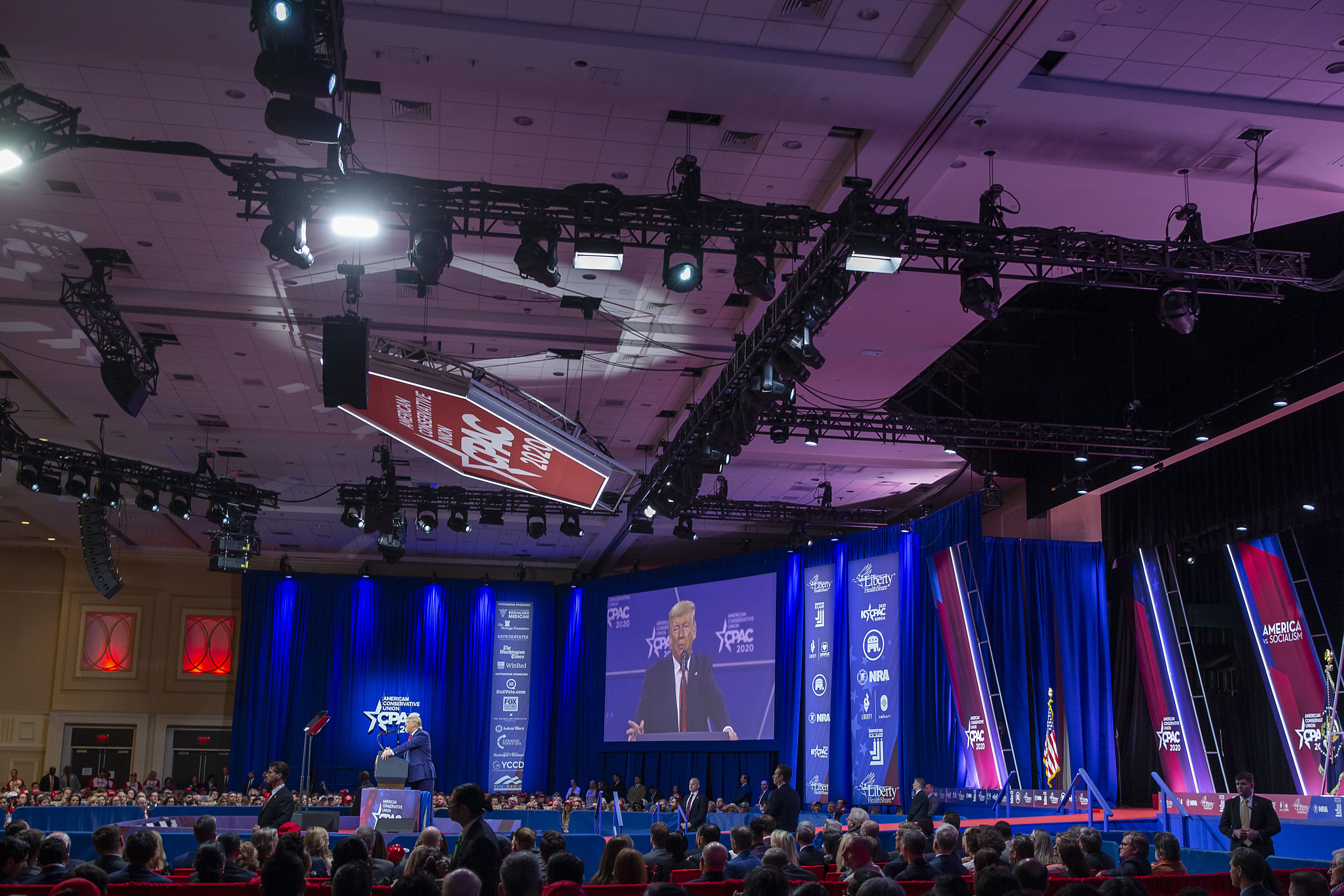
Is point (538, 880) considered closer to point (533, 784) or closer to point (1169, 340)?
point (1169, 340)

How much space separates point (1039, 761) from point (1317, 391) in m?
7.06

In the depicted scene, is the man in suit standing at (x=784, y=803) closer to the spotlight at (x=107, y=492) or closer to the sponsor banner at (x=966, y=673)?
the sponsor banner at (x=966, y=673)

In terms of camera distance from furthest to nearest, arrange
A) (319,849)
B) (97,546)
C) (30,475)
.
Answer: (97,546), (30,475), (319,849)

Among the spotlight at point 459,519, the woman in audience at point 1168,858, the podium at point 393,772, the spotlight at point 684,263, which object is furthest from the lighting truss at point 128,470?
the woman in audience at point 1168,858

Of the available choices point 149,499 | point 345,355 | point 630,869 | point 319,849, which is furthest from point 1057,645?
point 630,869

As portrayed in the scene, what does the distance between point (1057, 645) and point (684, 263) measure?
37.6 ft

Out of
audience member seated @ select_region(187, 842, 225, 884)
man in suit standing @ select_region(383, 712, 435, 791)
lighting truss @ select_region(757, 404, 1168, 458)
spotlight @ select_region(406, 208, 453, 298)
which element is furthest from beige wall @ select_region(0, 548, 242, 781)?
audience member seated @ select_region(187, 842, 225, 884)

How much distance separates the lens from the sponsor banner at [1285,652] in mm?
13750

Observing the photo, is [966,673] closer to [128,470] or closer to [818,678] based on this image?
[818,678]

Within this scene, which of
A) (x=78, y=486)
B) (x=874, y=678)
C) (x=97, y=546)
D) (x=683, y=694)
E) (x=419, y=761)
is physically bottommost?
(x=419, y=761)

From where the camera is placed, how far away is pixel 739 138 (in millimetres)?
8578

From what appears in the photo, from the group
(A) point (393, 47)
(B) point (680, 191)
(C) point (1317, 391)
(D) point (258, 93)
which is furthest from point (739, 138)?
(C) point (1317, 391)

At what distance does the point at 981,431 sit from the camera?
14531mm

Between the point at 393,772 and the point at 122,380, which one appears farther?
the point at 393,772
